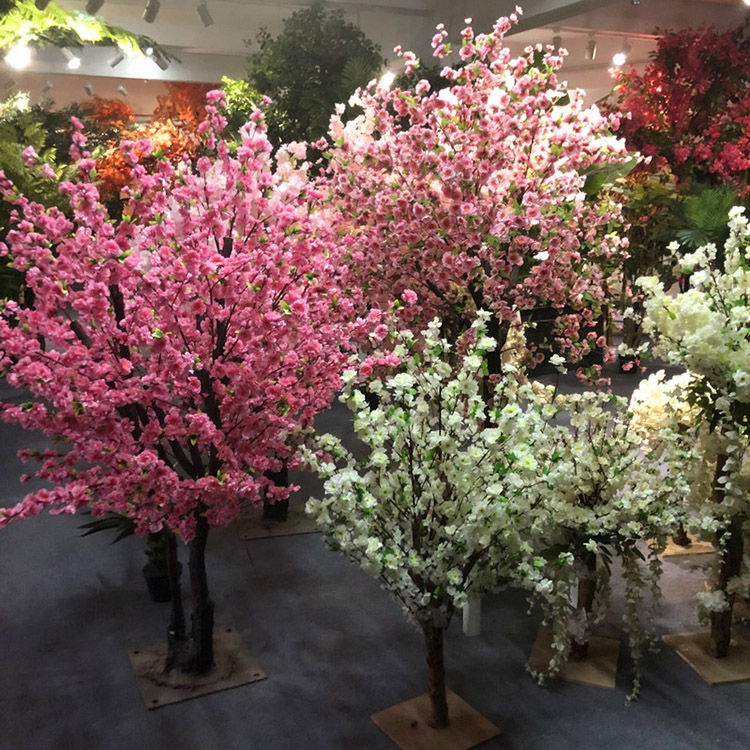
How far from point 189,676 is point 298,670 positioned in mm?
452

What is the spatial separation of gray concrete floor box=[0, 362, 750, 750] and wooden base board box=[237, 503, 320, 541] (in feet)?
0.69

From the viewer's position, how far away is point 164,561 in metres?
4.05

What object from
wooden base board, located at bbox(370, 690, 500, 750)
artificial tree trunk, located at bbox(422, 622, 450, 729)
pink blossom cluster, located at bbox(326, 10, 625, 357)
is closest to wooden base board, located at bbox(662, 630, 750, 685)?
wooden base board, located at bbox(370, 690, 500, 750)

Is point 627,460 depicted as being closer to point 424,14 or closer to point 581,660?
point 581,660

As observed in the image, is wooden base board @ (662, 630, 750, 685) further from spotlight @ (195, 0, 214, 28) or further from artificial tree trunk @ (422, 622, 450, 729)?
spotlight @ (195, 0, 214, 28)

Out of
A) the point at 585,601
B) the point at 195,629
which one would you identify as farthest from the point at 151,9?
the point at 585,601

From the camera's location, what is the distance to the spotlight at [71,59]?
8683 millimetres

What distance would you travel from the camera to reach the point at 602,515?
10.5 ft

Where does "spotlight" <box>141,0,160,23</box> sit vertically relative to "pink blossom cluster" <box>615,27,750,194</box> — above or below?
above

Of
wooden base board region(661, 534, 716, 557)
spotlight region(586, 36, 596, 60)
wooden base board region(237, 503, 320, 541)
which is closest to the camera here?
wooden base board region(661, 534, 716, 557)

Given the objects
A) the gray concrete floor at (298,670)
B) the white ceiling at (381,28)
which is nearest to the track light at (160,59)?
the white ceiling at (381,28)

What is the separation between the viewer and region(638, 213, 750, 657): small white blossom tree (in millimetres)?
3084

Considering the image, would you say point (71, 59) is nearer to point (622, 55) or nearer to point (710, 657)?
point (622, 55)

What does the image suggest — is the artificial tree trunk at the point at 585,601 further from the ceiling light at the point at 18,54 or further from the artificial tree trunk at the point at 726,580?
the ceiling light at the point at 18,54
